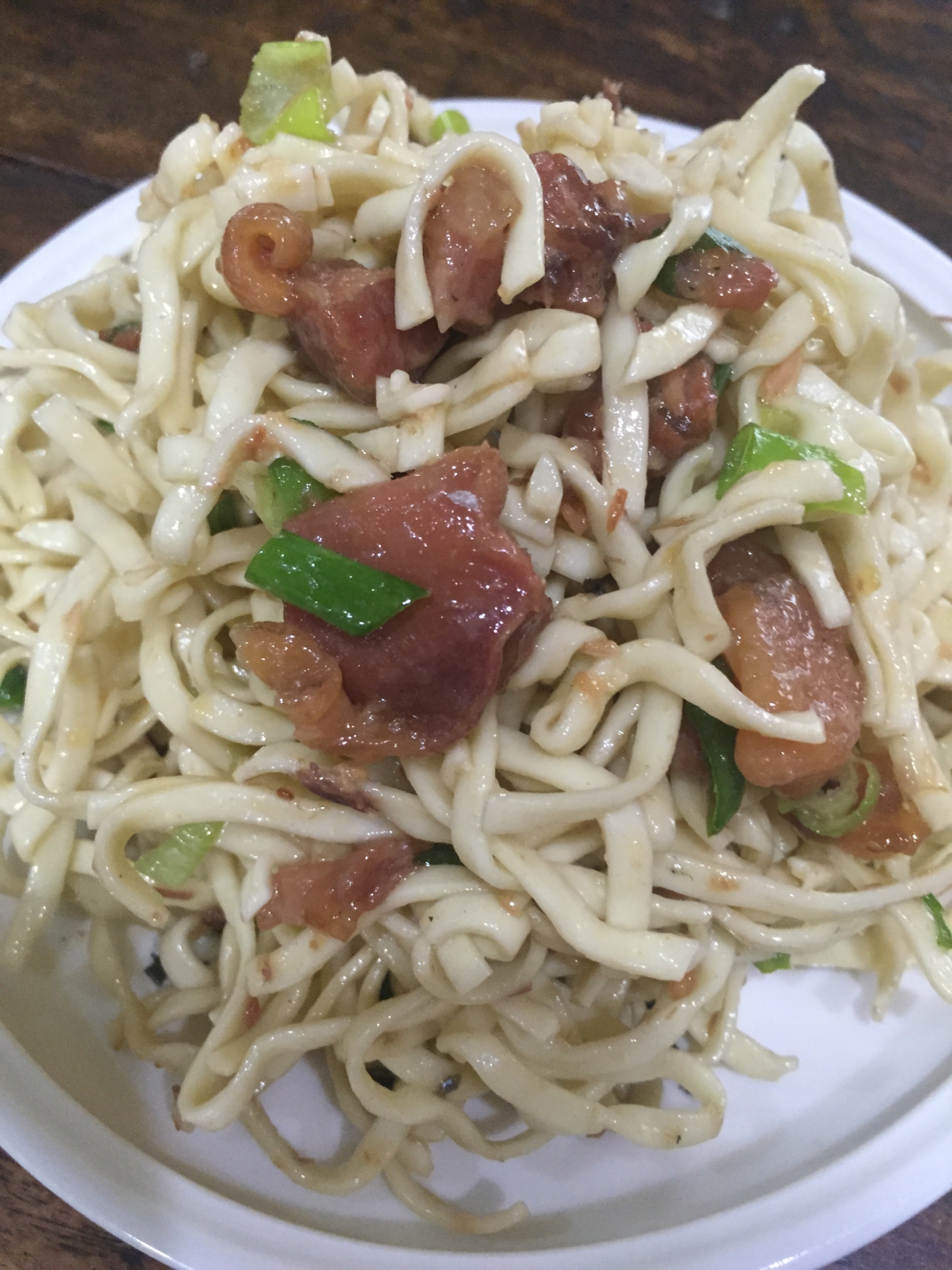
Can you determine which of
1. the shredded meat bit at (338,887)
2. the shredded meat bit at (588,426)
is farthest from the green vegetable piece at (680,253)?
the shredded meat bit at (338,887)

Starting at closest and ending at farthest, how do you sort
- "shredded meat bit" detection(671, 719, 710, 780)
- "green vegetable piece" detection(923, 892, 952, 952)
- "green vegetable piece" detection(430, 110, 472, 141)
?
"shredded meat bit" detection(671, 719, 710, 780)
"green vegetable piece" detection(923, 892, 952, 952)
"green vegetable piece" detection(430, 110, 472, 141)

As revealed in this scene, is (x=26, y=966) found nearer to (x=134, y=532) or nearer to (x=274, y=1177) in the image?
(x=274, y=1177)

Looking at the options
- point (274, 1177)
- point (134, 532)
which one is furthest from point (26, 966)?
point (134, 532)

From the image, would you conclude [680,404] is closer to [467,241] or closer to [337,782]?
[467,241]

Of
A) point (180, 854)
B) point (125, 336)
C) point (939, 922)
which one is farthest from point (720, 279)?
point (180, 854)

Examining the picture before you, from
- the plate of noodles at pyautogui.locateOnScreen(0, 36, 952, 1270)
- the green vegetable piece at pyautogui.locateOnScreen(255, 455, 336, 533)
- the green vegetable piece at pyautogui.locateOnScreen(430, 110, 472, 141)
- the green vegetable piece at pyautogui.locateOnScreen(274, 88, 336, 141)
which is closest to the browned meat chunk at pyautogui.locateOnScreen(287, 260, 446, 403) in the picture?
the plate of noodles at pyautogui.locateOnScreen(0, 36, 952, 1270)

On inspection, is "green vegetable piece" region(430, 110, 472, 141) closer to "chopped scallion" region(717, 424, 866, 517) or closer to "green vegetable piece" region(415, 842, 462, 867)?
"chopped scallion" region(717, 424, 866, 517)
